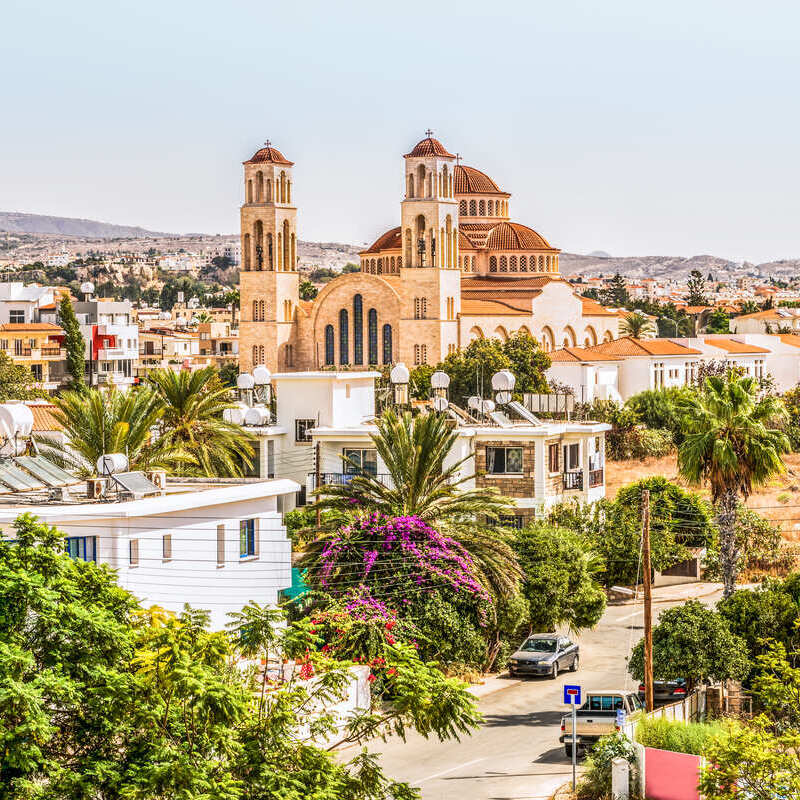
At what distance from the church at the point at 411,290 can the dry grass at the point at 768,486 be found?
35.1m

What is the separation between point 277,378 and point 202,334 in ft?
330

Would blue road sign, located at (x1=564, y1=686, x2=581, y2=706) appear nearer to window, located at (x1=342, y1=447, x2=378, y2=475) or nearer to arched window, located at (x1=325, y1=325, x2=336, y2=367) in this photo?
window, located at (x1=342, y1=447, x2=378, y2=475)

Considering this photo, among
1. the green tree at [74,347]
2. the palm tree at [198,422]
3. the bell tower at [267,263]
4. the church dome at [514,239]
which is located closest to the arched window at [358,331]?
the bell tower at [267,263]

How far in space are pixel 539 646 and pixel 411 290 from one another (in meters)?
67.1

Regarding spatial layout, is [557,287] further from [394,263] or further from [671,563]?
[671,563]

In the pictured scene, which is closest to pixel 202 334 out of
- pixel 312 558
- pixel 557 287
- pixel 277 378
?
pixel 557 287

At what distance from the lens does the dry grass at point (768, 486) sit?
146 ft

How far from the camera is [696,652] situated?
25500mm

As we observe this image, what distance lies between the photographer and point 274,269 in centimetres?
10119

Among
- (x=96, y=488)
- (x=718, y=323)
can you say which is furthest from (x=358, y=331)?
(x=96, y=488)

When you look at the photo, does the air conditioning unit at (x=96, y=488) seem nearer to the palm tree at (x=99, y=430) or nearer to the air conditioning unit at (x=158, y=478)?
the air conditioning unit at (x=158, y=478)

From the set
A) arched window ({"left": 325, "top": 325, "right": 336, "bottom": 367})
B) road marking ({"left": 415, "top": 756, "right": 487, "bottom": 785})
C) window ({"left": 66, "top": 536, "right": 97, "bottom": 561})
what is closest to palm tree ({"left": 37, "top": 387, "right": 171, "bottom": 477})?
window ({"left": 66, "top": 536, "right": 97, "bottom": 561})

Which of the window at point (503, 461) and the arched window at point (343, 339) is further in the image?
the arched window at point (343, 339)

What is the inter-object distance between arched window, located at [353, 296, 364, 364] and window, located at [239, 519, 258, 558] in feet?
236
